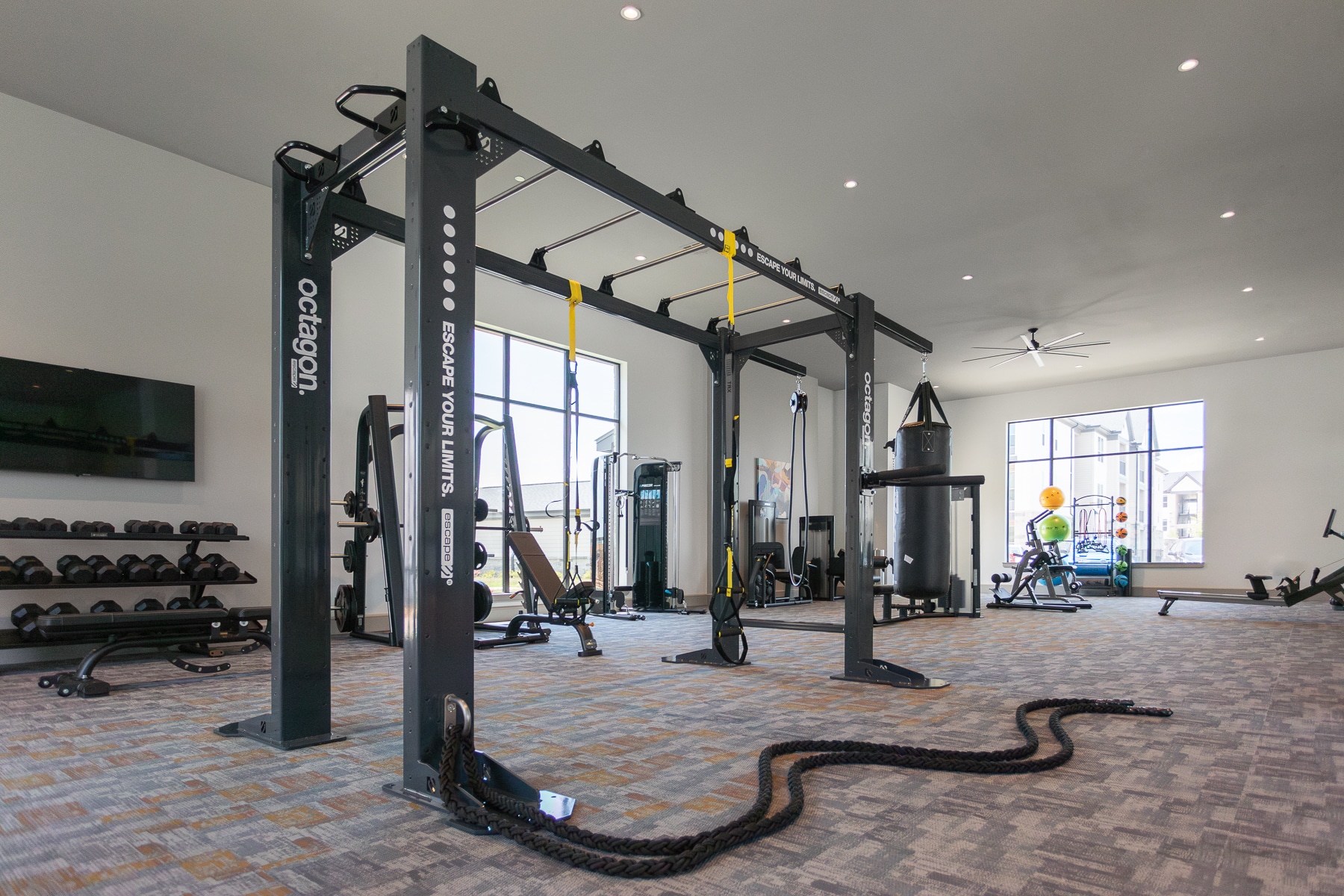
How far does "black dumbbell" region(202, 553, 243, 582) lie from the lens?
5.59 meters

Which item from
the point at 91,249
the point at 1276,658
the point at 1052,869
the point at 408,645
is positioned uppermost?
the point at 91,249

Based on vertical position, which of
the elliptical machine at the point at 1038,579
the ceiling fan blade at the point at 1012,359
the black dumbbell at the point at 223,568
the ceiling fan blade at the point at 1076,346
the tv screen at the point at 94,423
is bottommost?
the elliptical machine at the point at 1038,579

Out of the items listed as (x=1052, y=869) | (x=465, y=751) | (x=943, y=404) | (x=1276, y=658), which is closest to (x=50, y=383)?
(x=465, y=751)

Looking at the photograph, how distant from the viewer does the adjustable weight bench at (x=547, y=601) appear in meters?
5.80

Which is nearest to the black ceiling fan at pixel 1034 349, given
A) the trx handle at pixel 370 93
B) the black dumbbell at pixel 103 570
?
the trx handle at pixel 370 93

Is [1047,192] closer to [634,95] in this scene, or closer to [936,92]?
[936,92]

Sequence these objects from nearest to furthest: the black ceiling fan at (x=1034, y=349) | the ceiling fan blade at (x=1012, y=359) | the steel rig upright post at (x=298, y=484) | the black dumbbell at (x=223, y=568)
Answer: the steel rig upright post at (x=298, y=484)
the black dumbbell at (x=223, y=568)
the black ceiling fan at (x=1034, y=349)
the ceiling fan blade at (x=1012, y=359)

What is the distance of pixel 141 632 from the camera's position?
4.73 meters

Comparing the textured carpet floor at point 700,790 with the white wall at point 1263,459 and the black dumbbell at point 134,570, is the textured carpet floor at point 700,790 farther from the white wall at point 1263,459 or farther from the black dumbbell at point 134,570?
the white wall at point 1263,459

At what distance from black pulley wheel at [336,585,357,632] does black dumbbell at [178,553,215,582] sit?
1.20 meters

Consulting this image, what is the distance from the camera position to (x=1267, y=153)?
235 inches

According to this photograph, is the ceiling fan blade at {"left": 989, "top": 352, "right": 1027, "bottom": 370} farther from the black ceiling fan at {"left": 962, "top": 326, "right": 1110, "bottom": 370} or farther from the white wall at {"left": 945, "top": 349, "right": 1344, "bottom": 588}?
the white wall at {"left": 945, "top": 349, "right": 1344, "bottom": 588}

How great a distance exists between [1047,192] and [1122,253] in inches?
81.0

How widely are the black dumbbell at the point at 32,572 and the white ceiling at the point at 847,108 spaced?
3.27 meters
